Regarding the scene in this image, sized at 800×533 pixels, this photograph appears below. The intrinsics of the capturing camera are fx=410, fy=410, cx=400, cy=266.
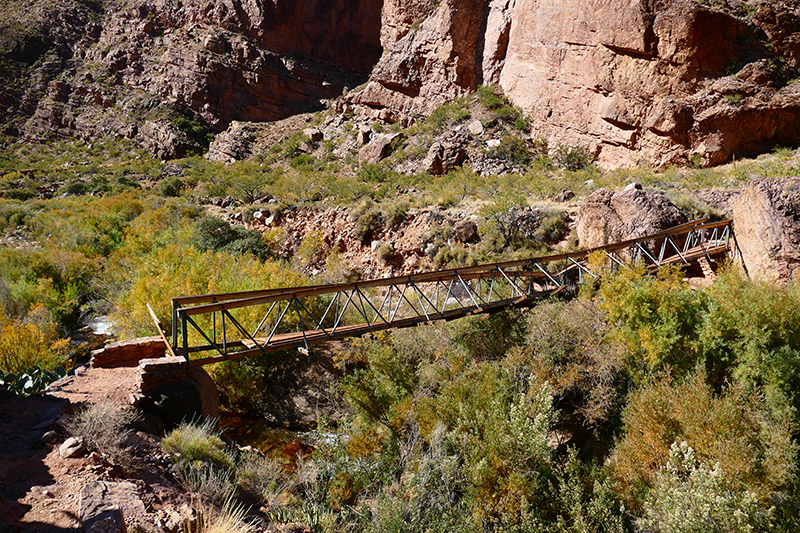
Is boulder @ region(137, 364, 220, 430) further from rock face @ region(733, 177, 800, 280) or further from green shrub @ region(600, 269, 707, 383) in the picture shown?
rock face @ region(733, 177, 800, 280)

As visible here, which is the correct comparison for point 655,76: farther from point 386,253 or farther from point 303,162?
point 303,162

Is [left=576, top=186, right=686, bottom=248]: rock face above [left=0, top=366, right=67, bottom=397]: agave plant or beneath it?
above

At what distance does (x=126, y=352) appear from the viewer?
33.4 feet

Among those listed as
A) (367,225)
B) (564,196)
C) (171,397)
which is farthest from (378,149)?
(171,397)

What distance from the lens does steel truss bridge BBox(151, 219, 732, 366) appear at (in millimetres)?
8805

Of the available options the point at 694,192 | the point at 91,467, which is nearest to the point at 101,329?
the point at 91,467

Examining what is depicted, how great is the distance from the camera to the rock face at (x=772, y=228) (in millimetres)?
10883

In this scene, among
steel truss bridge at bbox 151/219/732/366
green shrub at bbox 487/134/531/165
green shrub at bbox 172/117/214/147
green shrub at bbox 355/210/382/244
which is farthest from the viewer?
green shrub at bbox 172/117/214/147

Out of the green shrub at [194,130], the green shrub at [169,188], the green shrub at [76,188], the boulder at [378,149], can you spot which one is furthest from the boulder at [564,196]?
the green shrub at [194,130]

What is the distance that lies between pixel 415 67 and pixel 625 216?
27009 mm

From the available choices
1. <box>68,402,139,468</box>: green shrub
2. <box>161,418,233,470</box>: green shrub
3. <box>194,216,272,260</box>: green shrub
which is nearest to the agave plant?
<box>68,402,139,468</box>: green shrub

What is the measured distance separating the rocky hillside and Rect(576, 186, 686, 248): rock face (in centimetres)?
943

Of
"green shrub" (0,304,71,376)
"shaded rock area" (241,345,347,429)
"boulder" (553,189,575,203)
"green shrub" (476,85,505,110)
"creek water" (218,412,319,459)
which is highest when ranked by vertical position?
"green shrub" (476,85,505,110)

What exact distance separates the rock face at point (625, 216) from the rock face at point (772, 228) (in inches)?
95.6
